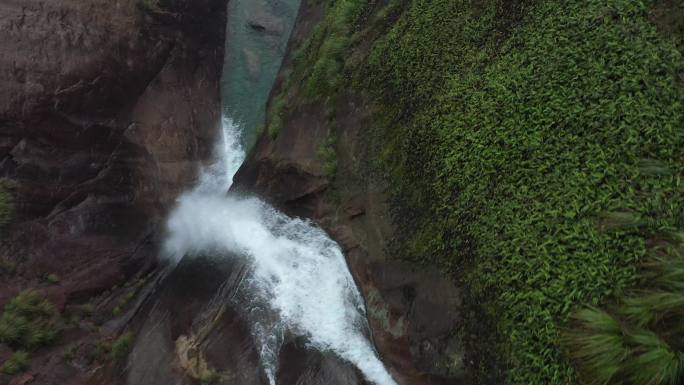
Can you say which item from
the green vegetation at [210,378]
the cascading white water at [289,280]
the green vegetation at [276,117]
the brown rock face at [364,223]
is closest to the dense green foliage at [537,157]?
the brown rock face at [364,223]

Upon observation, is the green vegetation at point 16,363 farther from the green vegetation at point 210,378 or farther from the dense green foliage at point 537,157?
the dense green foliage at point 537,157

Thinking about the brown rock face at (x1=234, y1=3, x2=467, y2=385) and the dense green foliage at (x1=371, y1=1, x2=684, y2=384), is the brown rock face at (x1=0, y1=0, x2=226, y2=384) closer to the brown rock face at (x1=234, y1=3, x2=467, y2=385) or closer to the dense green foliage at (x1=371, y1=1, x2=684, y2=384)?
the brown rock face at (x1=234, y1=3, x2=467, y2=385)

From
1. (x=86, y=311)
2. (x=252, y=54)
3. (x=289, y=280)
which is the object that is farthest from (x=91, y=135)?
(x=289, y=280)

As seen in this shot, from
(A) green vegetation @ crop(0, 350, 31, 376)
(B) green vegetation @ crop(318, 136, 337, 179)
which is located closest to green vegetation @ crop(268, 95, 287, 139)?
(B) green vegetation @ crop(318, 136, 337, 179)

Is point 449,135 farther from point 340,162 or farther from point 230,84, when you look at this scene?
point 230,84

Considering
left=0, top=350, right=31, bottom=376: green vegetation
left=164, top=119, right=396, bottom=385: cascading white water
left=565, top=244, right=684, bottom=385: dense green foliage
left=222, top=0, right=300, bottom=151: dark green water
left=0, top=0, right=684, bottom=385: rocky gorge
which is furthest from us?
left=222, top=0, right=300, bottom=151: dark green water

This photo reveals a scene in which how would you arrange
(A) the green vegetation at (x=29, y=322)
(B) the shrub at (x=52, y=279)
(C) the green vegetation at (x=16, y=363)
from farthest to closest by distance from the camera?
(B) the shrub at (x=52, y=279) → (A) the green vegetation at (x=29, y=322) → (C) the green vegetation at (x=16, y=363)

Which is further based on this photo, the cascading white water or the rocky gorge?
the cascading white water
